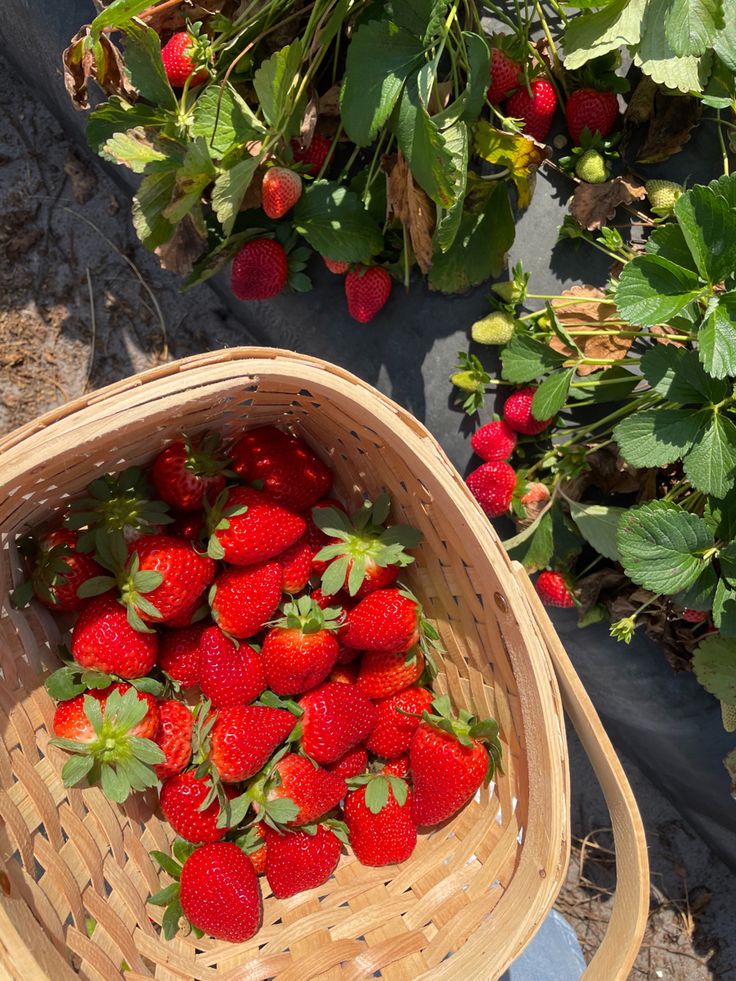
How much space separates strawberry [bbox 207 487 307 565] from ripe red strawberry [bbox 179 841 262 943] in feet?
1.01

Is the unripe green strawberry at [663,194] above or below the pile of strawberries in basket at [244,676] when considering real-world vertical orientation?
above

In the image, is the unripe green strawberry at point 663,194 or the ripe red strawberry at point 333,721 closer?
the ripe red strawberry at point 333,721

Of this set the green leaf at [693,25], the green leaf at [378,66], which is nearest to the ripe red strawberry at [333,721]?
the green leaf at [378,66]

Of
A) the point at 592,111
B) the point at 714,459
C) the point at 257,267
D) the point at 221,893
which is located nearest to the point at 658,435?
the point at 714,459

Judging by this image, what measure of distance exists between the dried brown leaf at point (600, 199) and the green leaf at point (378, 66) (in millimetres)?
309

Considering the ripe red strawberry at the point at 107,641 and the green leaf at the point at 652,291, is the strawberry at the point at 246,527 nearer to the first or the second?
the ripe red strawberry at the point at 107,641

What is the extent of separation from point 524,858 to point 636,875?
108 millimetres

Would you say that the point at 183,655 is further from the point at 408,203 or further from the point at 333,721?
the point at 408,203

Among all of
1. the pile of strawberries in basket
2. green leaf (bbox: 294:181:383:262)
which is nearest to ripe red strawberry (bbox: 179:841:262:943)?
the pile of strawberries in basket

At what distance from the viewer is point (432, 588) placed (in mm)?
972

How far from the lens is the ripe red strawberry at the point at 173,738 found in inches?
35.4

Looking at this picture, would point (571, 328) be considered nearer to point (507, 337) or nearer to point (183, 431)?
point (507, 337)

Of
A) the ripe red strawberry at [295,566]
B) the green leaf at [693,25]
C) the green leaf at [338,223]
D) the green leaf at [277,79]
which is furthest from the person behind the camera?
the green leaf at [338,223]

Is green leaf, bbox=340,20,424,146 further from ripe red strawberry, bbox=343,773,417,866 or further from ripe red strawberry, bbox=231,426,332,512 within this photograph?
ripe red strawberry, bbox=343,773,417,866
